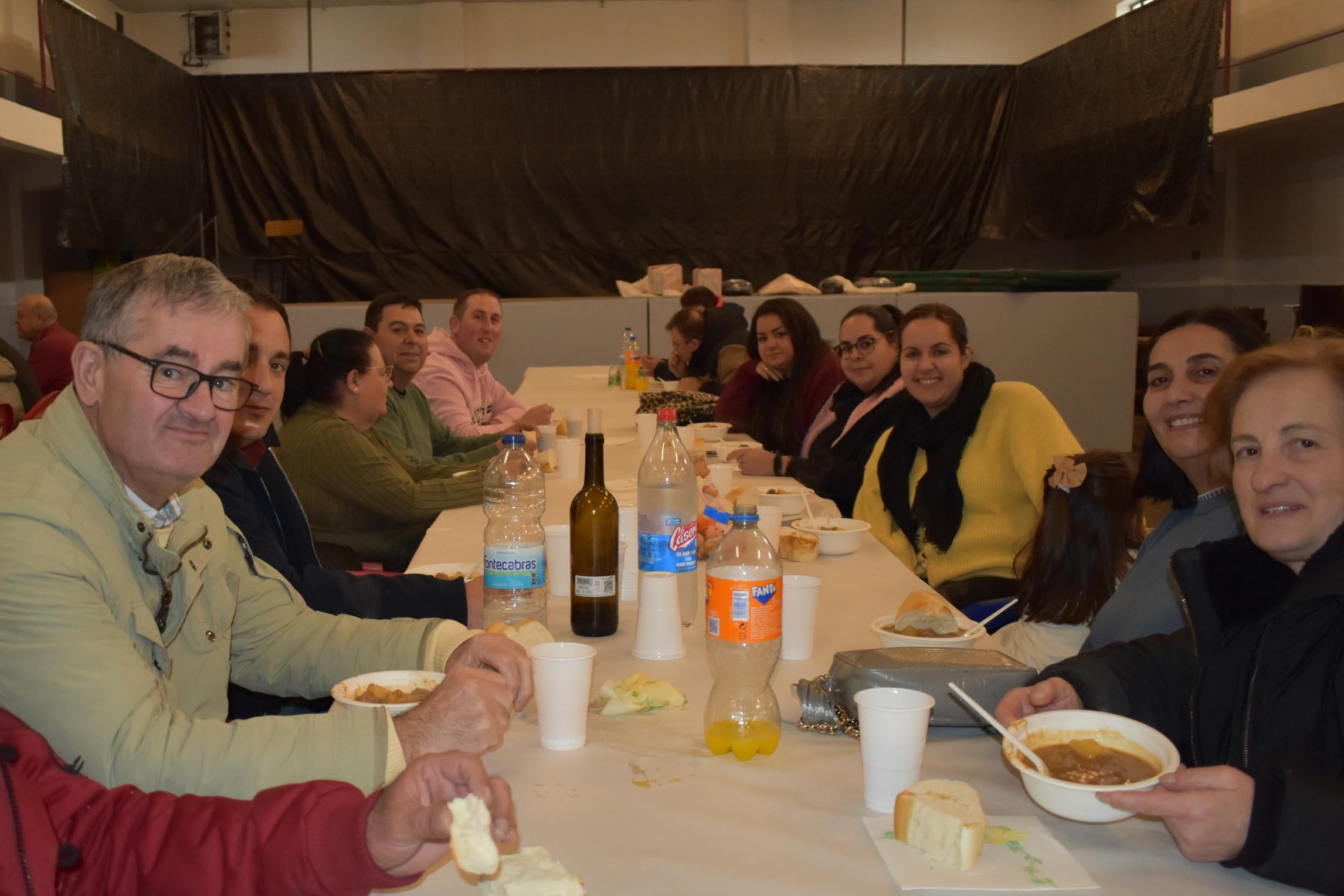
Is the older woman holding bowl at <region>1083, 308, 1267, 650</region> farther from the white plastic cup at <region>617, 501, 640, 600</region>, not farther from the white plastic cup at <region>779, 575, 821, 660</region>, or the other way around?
the white plastic cup at <region>617, 501, 640, 600</region>

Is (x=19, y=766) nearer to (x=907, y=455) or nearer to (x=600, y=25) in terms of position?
(x=907, y=455)

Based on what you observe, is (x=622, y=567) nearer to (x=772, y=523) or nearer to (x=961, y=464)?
(x=772, y=523)

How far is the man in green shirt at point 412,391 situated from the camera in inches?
163

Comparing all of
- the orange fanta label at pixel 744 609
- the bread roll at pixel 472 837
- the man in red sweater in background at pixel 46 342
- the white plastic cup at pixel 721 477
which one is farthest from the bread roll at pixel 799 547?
the man in red sweater in background at pixel 46 342

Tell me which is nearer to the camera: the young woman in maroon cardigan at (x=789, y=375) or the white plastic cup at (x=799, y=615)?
the white plastic cup at (x=799, y=615)

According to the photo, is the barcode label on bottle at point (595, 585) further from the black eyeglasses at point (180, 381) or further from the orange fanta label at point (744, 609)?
the black eyeglasses at point (180, 381)

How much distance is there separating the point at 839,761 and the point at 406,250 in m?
9.51

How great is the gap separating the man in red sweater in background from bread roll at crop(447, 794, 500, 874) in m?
6.83

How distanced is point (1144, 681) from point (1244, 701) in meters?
0.18

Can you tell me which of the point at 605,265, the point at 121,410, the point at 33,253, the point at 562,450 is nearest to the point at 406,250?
the point at 605,265

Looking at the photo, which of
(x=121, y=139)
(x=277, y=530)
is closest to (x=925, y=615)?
(x=277, y=530)

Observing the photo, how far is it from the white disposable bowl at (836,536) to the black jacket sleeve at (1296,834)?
132 cm

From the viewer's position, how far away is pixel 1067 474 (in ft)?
7.72

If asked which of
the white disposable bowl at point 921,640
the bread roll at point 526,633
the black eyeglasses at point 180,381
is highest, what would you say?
the black eyeglasses at point 180,381
